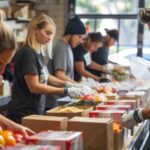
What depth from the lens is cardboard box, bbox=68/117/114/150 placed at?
206cm

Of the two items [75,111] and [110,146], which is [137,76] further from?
[110,146]

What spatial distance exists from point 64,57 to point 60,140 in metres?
2.26

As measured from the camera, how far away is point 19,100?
300 centimetres

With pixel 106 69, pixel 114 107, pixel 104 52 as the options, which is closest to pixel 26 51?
pixel 114 107

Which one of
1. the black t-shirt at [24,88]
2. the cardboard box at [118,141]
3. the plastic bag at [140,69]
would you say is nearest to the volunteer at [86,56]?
the plastic bag at [140,69]

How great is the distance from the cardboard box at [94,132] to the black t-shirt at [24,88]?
942 mm

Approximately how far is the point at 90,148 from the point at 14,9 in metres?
4.64

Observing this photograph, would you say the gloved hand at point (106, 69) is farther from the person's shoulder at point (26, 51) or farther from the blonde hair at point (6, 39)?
the blonde hair at point (6, 39)

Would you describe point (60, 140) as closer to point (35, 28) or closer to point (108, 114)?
point (108, 114)

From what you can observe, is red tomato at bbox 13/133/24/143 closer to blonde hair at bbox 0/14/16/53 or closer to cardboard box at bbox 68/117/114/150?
cardboard box at bbox 68/117/114/150

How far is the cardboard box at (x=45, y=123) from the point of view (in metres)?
2.07

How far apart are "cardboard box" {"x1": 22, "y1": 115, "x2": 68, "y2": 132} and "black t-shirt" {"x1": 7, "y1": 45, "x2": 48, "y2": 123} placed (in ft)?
2.58

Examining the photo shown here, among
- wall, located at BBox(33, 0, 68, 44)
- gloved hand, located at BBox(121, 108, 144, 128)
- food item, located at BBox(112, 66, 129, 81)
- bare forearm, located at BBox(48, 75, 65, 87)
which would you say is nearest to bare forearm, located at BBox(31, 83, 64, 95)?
bare forearm, located at BBox(48, 75, 65, 87)

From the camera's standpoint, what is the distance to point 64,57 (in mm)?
3877
